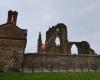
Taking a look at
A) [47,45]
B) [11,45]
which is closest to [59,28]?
[47,45]

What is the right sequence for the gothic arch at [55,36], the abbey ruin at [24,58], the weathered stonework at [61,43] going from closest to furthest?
the abbey ruin at [24,58]
the gothic arch at [55,36]
the weathered stonework at [61,43]

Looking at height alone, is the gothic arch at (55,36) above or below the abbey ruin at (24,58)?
above

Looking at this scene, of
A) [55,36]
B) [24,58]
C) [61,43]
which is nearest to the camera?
[24,58]

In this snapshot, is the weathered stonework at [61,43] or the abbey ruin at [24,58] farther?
the weathered stonework at [61,43]

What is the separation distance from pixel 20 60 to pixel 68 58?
6.67 metres

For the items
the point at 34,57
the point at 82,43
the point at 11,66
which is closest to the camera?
the point at 11,66

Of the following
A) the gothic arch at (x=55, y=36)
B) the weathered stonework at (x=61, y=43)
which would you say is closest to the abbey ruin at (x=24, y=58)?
the gothic arch at (x=55, y=36)

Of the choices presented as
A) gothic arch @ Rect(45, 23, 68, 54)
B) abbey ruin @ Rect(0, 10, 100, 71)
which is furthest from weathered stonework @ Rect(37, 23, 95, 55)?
abbey ruin @ Rect(0, 10, 100, 71)

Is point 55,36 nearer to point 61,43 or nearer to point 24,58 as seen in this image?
point 61,43

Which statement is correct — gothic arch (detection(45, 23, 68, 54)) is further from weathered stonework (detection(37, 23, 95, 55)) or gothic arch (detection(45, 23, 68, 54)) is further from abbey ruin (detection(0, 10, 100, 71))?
abbey ruin (detection(0, 10, 100, 71))

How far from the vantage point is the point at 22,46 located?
2525 centimetres

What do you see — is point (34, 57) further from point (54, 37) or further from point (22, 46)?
point (54, 37)

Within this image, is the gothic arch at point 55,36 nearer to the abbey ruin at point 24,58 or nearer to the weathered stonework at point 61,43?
the weathered stonework at point 61,43

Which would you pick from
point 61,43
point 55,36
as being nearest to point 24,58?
point 61,43
